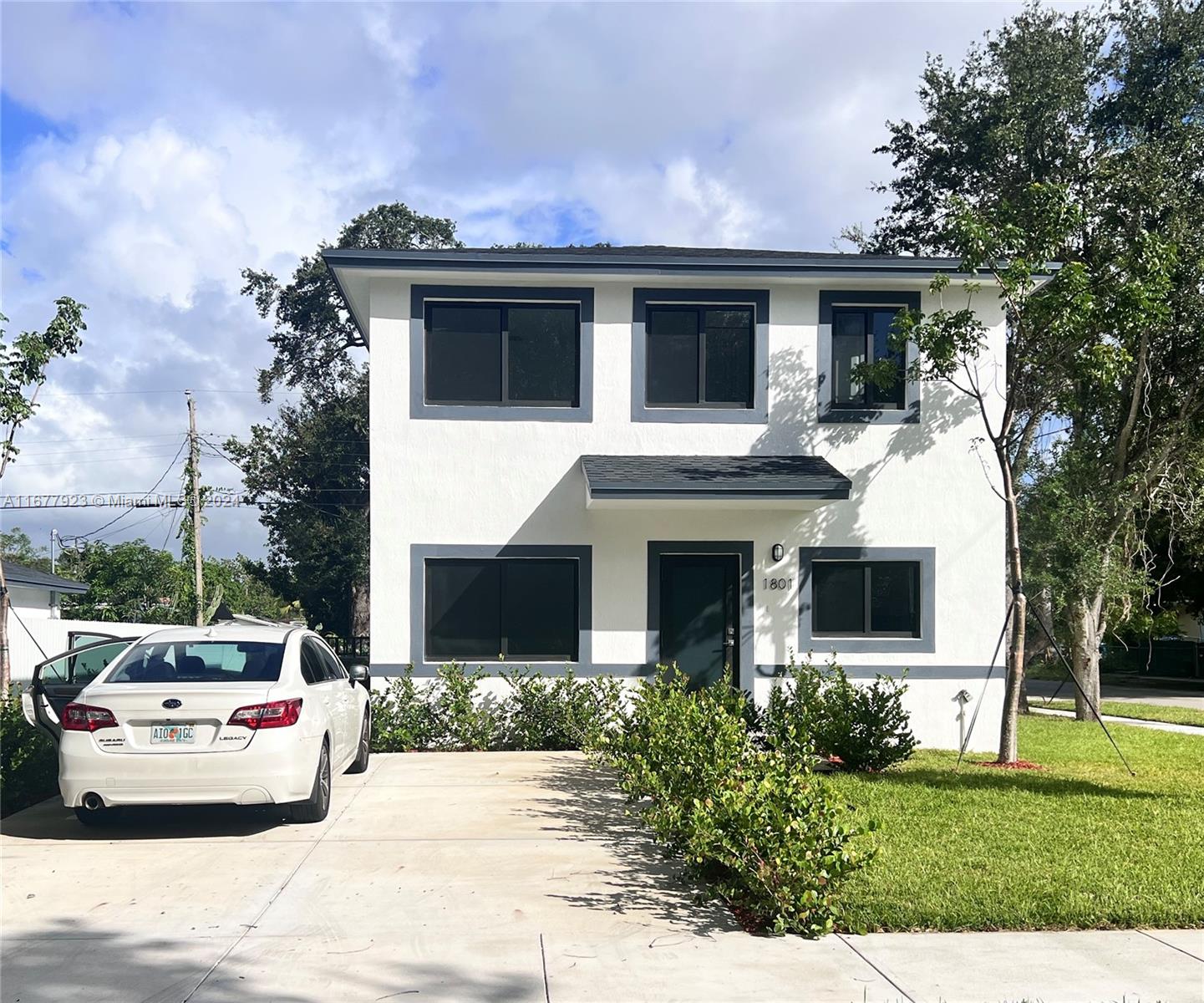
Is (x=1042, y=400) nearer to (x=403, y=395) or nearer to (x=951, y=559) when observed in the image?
(x=951, y=559)

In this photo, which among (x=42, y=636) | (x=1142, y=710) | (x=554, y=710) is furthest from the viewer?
(x=1142, y=710)

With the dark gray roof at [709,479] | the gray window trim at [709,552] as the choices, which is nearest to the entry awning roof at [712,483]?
the dark gray roof at [709,479]

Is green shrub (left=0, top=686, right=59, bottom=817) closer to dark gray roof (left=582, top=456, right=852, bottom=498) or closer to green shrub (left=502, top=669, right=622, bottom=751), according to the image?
green shrub (left=502, top=669, right=622, bottom=751)

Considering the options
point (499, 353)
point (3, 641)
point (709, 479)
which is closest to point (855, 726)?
point (709, 479)

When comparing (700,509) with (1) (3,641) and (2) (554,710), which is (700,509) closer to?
(2) (554,710)

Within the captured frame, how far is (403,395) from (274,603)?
46400mm

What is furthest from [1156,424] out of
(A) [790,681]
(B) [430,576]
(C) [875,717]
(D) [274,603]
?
(D) [274,603]

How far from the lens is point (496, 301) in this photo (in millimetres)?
14406

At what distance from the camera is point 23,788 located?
32.9 ft

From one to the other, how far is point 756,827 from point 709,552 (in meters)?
8.04

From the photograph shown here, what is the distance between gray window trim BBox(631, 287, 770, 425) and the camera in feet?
47.5

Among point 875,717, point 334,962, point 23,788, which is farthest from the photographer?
point 875,717

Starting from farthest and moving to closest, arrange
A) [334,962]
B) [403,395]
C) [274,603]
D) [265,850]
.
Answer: [274,603], [403,395], [265,850], [334,962]

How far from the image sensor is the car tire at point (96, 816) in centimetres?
888
